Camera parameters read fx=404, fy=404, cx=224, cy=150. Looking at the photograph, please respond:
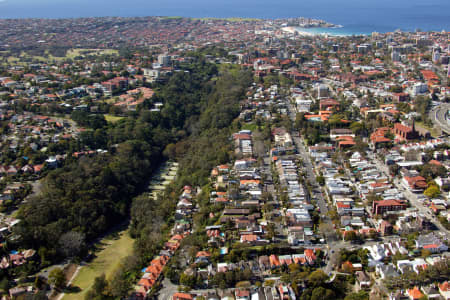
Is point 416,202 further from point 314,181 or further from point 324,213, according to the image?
point 314,181

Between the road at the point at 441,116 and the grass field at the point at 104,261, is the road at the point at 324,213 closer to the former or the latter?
the grass field at the point at 104,261

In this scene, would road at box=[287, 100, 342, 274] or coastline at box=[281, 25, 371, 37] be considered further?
coastline at box=[281, 25, 371, 37]

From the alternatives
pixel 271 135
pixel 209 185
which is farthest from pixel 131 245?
pixel 271 135

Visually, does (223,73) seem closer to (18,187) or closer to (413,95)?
(413,95)

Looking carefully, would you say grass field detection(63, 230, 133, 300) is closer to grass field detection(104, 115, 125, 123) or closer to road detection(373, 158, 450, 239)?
grass field detection(104, 115, 125, 123)

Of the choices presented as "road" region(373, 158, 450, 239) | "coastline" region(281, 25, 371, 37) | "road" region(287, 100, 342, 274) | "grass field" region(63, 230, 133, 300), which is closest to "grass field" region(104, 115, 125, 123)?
"grass field" region(63, 230, 133, 300)

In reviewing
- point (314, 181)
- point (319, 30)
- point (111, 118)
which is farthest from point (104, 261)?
point (319, 30)

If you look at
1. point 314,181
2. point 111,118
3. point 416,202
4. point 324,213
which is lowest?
point 324,213

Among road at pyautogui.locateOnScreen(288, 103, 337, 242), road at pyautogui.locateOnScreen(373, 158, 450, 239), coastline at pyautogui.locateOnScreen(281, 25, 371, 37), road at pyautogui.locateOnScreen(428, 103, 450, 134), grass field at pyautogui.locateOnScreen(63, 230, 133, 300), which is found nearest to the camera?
grass field at pyautogui.locateOnScreen(63, 230, 133, 300)

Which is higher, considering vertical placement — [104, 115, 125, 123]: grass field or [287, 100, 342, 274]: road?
[104, 115, 125, 123]: grass field

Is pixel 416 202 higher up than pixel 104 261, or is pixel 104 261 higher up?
pixel 416 202
